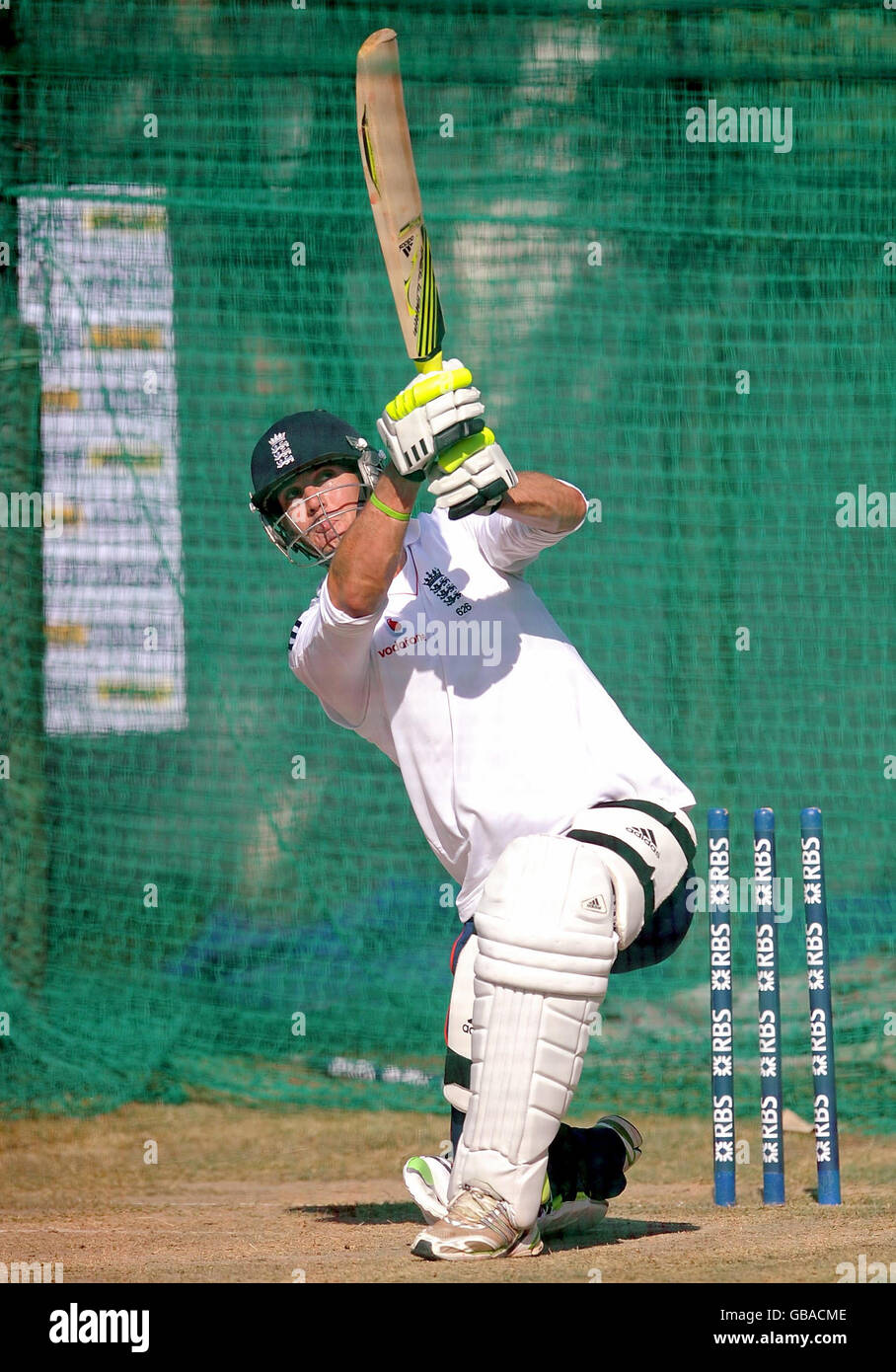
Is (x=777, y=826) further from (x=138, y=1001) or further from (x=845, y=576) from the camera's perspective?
(x=138, y=1001)

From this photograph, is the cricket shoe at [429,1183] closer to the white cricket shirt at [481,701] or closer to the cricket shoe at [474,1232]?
the cricket shoe at [474,1232]

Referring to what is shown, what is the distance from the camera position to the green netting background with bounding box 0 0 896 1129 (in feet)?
19.0

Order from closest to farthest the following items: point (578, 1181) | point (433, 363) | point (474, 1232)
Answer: point (474, 1232) < point (433, 363) < point (578, 1181)

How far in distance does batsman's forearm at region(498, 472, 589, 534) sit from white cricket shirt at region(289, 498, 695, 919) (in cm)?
4

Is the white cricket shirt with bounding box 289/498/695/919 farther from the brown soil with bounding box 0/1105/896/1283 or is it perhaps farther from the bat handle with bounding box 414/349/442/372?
the brown soil with bounding box 0/1105/896/1283

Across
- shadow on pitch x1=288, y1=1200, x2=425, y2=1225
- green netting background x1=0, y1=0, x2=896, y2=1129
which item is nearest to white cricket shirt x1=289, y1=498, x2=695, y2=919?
shadow on pitch x1=288, y1=1200, x2=425, y2=1225

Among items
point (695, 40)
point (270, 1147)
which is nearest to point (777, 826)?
point (270, 1147)

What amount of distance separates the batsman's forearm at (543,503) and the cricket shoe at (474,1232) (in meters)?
1.15

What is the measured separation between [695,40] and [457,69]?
0.77 meters

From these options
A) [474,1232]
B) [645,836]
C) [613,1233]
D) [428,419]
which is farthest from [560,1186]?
[428,419]

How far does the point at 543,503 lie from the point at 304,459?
497 millimetres

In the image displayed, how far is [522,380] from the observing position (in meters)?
5.96

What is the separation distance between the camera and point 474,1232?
2904 mm

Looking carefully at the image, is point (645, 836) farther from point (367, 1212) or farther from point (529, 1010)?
point (367, 1212)
